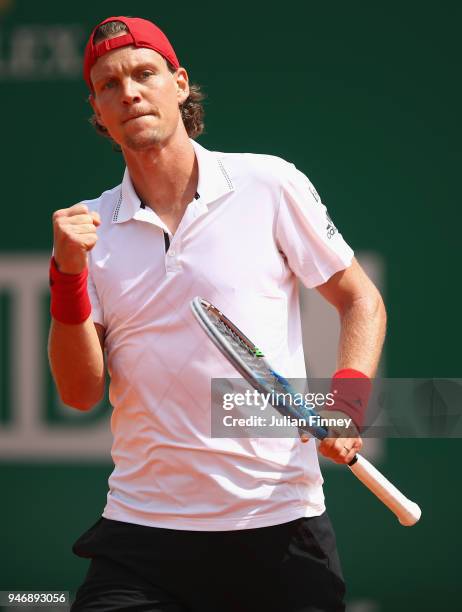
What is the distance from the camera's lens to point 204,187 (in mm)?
2885

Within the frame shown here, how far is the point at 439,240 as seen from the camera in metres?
4.69

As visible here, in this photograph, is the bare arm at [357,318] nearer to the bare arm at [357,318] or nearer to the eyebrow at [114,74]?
the bare arm at [357,318]

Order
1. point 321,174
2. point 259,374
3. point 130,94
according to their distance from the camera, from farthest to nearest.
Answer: point 321,174
point 130,94
point 259,374

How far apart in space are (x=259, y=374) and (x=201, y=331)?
208mm

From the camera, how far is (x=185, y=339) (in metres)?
2.77

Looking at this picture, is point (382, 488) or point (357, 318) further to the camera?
point (357, 318)

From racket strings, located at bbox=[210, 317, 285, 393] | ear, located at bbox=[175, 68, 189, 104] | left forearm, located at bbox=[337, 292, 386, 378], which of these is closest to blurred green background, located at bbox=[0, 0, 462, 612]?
ear, located at bbox=[175, 68, 189, 104]

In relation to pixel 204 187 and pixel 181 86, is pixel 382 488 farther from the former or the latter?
pixel 181 86

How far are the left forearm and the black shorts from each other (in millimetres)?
370

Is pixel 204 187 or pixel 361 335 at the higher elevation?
pixel 204 187

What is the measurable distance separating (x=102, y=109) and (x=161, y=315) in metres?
0.50

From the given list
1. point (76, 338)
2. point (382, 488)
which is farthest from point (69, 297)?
point (382, 488)

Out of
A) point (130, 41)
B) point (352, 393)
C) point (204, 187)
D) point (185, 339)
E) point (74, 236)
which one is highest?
point (130, 41)

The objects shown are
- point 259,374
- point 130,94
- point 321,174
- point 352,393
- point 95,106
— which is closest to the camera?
point 259,374
